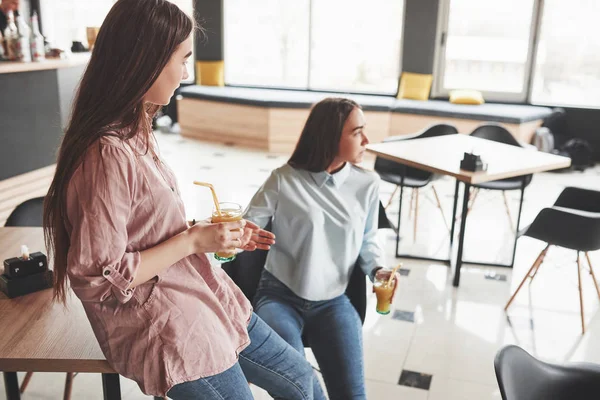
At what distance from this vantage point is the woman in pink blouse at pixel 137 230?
3.93 feet

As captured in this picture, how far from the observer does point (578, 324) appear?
3.40 meters

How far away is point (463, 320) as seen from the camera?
11.2 ft

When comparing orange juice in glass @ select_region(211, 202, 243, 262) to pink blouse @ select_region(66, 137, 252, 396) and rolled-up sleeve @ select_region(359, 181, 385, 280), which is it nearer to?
pink blouse @ select_region(66, 137, 252, 396)

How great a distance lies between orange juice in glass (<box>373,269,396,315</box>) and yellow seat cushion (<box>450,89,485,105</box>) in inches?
234

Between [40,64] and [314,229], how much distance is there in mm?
2830

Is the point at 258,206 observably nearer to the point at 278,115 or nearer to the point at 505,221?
the point at 505,221

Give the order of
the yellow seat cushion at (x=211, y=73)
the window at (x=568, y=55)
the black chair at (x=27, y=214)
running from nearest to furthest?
the black chair at (x=27, y=214) → the window at (x=568, y=55) → the yellow seat cushion at (x=211, y=73)

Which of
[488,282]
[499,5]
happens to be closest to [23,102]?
[488,282]

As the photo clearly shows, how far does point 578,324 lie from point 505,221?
194cm

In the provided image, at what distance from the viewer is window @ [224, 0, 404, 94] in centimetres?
844

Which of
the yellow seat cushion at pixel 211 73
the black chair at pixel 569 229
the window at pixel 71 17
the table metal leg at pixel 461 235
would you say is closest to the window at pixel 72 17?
the window at pixel 71 17

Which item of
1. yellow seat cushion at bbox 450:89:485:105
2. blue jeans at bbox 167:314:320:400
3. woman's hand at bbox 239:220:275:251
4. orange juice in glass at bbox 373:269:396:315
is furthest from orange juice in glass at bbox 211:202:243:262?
yellow seat cushion at bbox 450:89:485:105

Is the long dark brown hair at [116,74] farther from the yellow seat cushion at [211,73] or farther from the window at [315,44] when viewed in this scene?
the yellow seat cushion at [211,73]

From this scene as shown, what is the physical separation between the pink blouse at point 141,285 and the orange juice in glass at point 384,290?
0.76 meters
